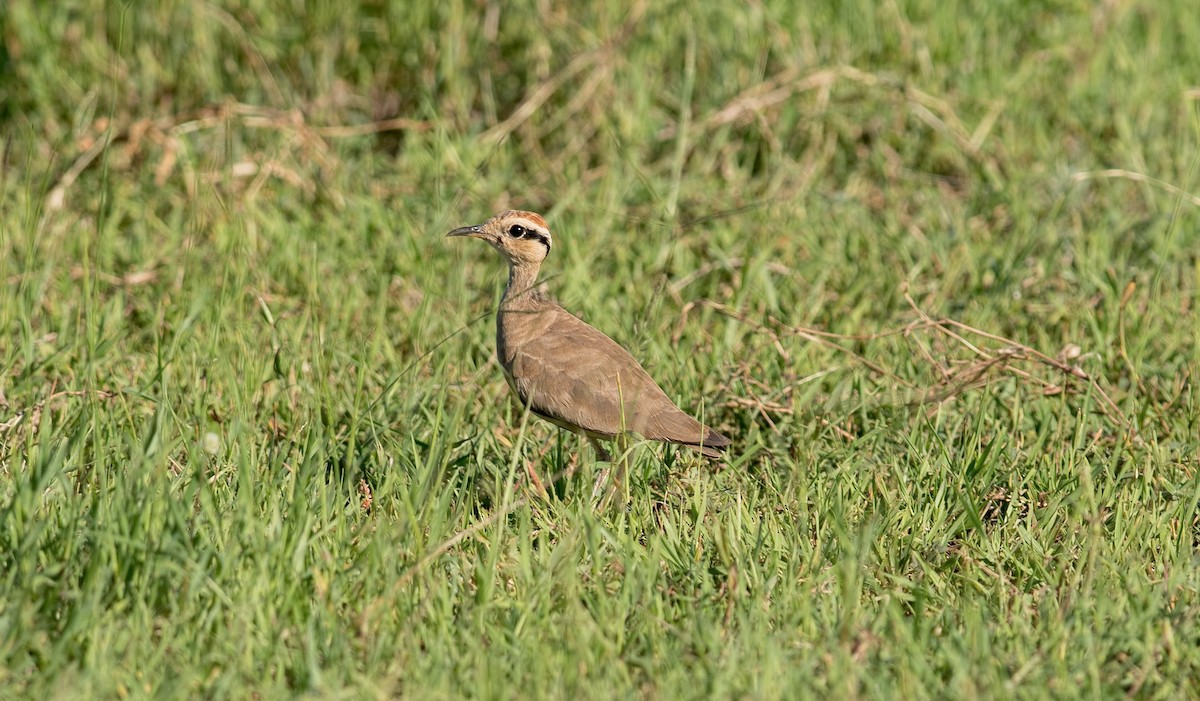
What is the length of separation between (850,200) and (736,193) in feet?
1.85

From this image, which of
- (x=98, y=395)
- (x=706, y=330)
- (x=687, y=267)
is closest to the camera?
(x=98, y=395)

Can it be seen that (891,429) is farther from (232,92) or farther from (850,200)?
(232,92)

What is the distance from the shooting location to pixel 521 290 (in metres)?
5.53

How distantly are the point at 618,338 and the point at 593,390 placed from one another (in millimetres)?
1086

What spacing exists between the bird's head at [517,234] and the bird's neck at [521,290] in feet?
0.14

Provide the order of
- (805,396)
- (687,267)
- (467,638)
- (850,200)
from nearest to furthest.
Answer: (467,638)
(805,396)
(687,267)
(850,200)

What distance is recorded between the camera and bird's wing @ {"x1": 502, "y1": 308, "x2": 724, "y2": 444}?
4719 millimetres

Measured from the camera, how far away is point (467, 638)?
11.9ft

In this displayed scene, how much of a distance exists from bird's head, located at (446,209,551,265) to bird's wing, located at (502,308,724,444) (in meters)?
0.53

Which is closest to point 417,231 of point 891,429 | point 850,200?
point 850,200

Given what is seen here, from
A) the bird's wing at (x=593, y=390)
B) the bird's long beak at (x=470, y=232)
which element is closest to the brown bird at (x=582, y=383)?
the bird's wing at (x=593, y=390)

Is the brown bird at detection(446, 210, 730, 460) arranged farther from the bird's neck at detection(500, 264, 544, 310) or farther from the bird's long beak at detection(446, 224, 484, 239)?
the bird's long beak at detection(446, 224, 484, 239)

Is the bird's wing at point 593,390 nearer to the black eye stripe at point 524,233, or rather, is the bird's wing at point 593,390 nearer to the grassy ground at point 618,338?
the grassy ground at point 618,338

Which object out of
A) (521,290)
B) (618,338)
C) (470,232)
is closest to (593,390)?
(521,290)
